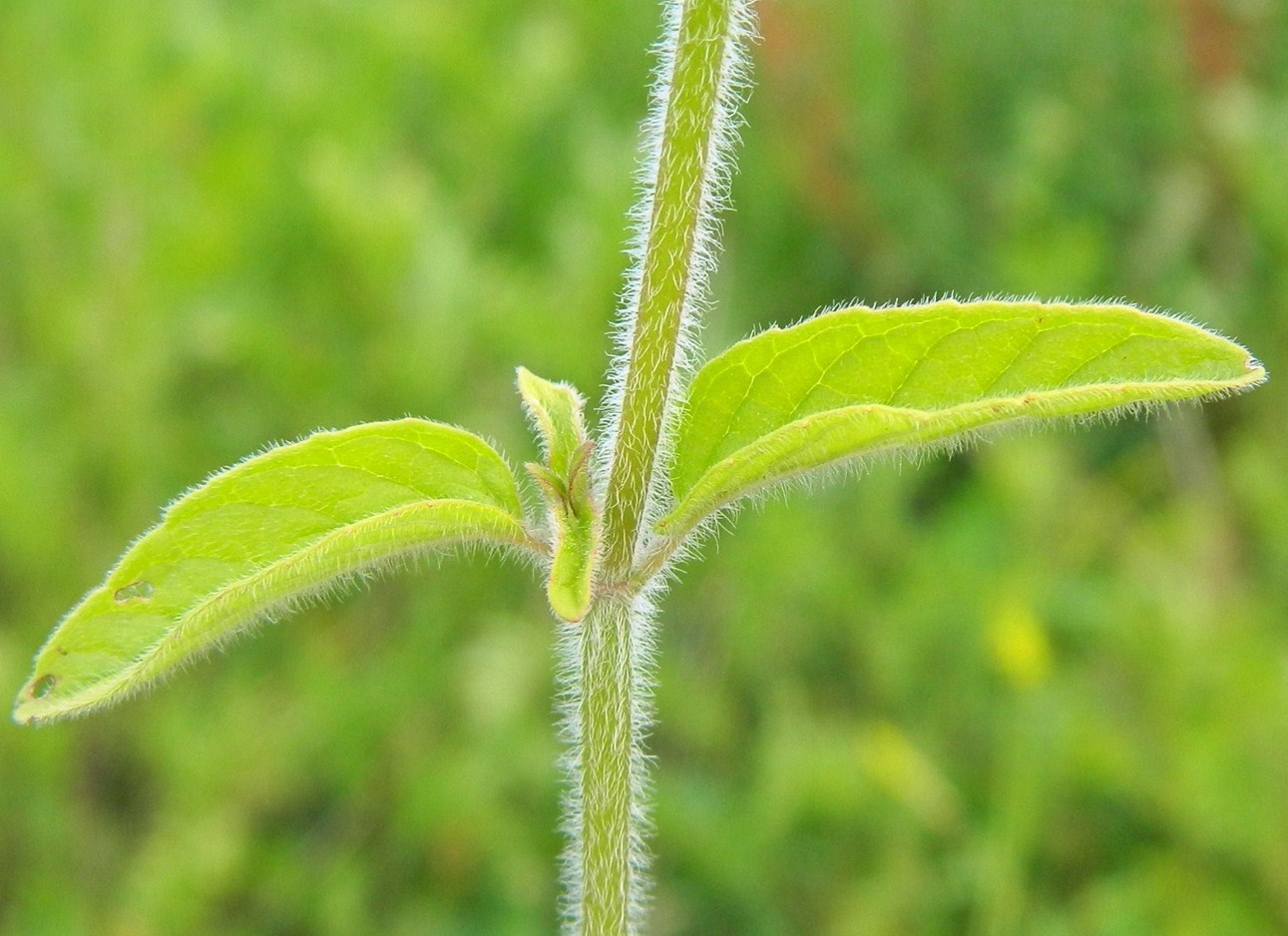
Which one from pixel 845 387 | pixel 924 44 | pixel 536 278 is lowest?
pixel 845 387

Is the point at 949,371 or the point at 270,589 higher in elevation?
the point at 949,371

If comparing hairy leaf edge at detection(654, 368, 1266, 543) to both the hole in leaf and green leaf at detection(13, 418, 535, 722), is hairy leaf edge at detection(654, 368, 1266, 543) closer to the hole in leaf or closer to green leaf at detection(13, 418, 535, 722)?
green leaf at detection(13, 418, 535, 722)

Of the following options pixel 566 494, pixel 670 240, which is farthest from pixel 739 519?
pixel 670 240

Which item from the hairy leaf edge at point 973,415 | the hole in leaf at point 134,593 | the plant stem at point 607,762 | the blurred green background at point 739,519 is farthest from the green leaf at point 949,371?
the blurred green background at point 739,519

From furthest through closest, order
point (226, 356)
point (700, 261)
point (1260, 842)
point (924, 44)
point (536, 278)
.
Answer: point (924, 44) → point (536, 278) → point (226, 356) → point (1260, 842) → point (700, 261)

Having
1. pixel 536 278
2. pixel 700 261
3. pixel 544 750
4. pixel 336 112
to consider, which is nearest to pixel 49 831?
pixel 544 750

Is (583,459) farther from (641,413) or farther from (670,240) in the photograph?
(670,240)

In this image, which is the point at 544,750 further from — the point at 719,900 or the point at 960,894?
the point at 960,894
